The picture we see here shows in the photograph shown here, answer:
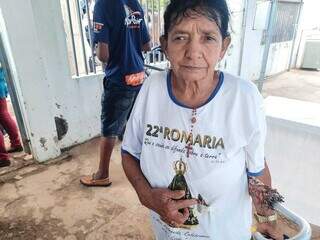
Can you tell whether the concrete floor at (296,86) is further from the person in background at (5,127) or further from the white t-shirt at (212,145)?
Answer: the white t-shirt at (212,145)

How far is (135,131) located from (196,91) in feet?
0.83

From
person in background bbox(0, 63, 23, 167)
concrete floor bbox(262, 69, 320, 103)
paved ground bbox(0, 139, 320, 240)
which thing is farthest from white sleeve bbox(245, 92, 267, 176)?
concrete floor bbox(262, 69, 320, 103)

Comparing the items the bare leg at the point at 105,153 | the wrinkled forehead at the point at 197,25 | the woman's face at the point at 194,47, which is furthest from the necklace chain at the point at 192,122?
the bare leg at the point at 105,153

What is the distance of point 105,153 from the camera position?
93.7 inches

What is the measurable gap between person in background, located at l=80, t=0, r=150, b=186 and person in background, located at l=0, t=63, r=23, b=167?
1.17 m

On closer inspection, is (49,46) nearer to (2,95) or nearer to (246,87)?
(2,95)

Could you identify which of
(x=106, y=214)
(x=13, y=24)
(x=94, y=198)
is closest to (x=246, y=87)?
(x=106, y=214)

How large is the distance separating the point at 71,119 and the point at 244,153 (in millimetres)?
2581

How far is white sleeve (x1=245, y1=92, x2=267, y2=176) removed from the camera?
0.77m

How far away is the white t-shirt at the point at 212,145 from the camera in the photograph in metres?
0.78

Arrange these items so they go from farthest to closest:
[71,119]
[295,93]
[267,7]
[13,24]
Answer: [295,93], [267,7], [71,119], [13,24]

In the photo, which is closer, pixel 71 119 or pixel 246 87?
pixel 246 87

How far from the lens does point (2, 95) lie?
282 cm

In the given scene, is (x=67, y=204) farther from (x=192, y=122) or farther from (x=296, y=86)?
(x=296, y=86)
